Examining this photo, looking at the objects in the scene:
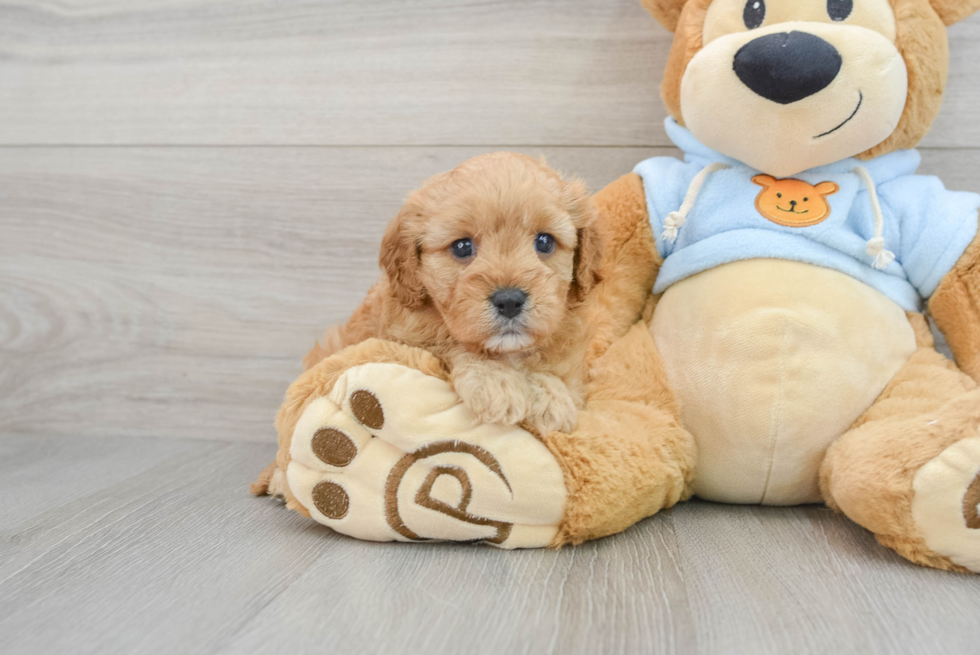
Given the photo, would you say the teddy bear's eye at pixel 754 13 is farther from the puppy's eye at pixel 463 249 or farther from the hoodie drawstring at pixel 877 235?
the puppy's eye at pixel 463 249

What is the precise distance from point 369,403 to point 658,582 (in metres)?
0.50

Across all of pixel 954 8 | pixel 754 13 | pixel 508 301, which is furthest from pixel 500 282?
pixel 954 8

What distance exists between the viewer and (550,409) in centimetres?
116

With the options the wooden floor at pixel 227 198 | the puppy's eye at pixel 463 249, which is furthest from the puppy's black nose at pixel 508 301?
the wooden floor at pixel 227 198

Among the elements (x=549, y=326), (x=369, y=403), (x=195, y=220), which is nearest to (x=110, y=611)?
(x=369, y=403)

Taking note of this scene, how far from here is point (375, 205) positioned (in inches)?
71.4

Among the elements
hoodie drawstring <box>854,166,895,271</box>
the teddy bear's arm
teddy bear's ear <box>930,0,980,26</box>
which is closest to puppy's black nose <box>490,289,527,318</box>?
hoodie drawstring <box>854,166,895,271</box>

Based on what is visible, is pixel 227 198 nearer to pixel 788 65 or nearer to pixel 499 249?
pixel 499 249

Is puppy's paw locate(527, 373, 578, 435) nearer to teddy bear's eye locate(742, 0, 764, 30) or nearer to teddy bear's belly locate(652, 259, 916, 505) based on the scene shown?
teddy bear's belly locate(652, 259, 916, 505)

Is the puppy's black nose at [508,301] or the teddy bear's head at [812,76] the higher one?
the teddy bear's head at [812,76]

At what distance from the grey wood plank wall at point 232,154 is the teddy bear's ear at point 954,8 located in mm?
379

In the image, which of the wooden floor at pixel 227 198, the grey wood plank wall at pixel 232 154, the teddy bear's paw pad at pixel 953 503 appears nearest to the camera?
the teddy bear's paw pad at pixel 953 503

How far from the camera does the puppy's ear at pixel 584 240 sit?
48.3 inches

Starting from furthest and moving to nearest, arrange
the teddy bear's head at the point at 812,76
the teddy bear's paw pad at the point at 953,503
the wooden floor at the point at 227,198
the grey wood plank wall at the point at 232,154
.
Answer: the grey wood plank wall at the point at 232,154, the wooden floor at the point at 227,198, the teddy bear's head at the point at 812,76, the teddy bear's paw pad at the point at 953,503
